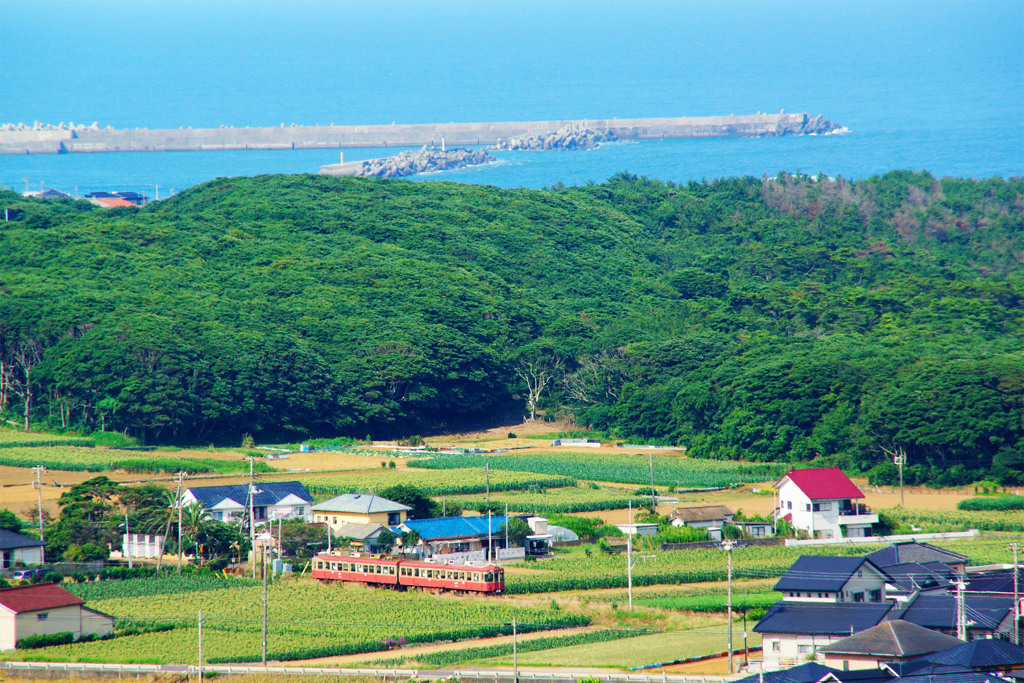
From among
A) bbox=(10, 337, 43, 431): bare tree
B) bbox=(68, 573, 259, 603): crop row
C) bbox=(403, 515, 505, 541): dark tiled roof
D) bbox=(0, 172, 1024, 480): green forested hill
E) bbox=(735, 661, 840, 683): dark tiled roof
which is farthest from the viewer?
bbox=(10, 337, 43, 431): bare tree

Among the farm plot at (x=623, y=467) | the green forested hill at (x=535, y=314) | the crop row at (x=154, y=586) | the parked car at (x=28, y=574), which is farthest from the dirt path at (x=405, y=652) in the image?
the green forested hill at (x=535, y=314)

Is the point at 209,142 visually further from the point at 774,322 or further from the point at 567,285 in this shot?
the point at 774,322

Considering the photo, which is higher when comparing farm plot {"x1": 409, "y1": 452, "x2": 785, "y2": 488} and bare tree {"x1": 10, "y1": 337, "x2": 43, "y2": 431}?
bare tree {"x1": 10, "y1": 337, "x2": 43, "y2": 431}

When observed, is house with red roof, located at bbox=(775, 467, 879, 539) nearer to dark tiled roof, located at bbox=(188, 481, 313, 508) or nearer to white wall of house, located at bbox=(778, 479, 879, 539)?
white wall of house, located at bbox=(778, 479, 879, 539)

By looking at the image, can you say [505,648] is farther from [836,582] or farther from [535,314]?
[535,314]

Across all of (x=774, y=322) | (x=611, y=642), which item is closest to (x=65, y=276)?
(x=774, y=322)

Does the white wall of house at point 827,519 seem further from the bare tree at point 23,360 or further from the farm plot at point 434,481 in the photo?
the bare tree at point 23,360

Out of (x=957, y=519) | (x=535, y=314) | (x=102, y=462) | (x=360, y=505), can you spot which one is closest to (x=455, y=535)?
(x=360, y=505)

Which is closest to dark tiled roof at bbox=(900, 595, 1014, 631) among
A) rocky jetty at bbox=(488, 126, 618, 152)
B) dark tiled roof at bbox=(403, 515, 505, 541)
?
dark tiled roof at bbox=(403, 515, 505, 541)
